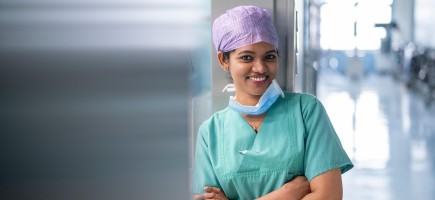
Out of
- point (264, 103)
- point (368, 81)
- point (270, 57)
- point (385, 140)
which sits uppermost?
point (270, 57)

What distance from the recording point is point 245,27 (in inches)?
63.7

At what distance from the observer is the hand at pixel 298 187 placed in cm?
165

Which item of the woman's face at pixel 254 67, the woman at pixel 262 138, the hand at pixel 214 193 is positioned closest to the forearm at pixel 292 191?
the woman at pixel 262 138

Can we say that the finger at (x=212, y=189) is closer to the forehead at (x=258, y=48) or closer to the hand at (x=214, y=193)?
the hand at (x=214, y=193)

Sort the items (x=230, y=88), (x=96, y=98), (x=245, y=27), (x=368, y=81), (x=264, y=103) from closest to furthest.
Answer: (x=96, y=98) < (x=245, y=27) < (x=264, y=103) < (x=230, y=88) < (x=368, y=81)

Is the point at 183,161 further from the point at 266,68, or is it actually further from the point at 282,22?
the point at 282,22

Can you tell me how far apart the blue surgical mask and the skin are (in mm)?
14

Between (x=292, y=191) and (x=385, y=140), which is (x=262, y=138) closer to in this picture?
(x=292, y=191)

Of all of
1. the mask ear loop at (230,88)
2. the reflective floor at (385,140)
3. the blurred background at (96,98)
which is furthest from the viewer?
the reflective floor at (385,140)

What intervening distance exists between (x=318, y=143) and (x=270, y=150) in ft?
0.39

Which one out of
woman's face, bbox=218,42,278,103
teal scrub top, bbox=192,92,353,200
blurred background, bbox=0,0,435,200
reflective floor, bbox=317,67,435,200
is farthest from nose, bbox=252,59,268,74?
reflective floor, bbox=317,67,435,200

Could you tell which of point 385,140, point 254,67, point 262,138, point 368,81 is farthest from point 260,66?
point 368,81

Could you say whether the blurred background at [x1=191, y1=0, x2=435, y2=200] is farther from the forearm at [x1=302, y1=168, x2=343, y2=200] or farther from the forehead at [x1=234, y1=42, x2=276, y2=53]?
the forearm at [x1=302, y1=168, x2=343, y2=200]

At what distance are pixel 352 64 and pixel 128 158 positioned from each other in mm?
15262
